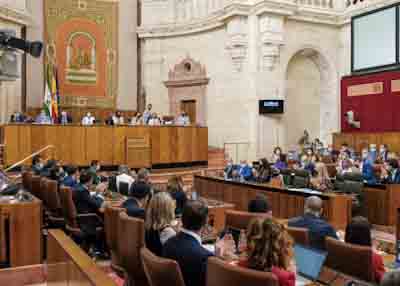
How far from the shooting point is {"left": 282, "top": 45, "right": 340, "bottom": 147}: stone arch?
17.2 m

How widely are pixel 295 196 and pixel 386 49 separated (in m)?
9.61

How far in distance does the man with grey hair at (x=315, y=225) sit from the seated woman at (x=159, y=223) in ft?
4.25

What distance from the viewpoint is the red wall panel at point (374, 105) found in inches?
588

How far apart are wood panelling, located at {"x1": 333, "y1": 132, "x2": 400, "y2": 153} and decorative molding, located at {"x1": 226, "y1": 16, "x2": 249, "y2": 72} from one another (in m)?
4.34

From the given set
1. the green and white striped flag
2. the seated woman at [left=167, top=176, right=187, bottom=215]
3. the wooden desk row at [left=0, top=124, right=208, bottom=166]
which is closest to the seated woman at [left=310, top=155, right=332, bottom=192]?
the seated woman at [left=167, top=176, right=187, bottom=215]

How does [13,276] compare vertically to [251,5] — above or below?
below

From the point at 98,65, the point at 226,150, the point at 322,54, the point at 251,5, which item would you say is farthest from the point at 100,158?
the point at 322,54

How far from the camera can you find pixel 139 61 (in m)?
19.0

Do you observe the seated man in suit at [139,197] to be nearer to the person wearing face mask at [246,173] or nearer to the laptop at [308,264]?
the laptop at [308,264]

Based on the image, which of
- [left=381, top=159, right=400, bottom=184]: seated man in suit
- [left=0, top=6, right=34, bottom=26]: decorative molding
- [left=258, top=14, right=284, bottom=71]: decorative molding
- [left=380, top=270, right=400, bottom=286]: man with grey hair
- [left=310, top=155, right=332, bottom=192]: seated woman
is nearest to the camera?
[left=380, top=270, right=400, bottom=286]: man with grey hair

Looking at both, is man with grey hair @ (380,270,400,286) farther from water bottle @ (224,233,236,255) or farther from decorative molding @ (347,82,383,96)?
decorative molding @ (347,82,383,96)

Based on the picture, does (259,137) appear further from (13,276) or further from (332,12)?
(13,276)

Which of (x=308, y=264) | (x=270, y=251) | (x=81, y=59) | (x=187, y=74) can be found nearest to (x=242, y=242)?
(x=308, y=264)

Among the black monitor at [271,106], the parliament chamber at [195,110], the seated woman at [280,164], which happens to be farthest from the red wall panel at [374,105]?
the seated woman at [280,164]
